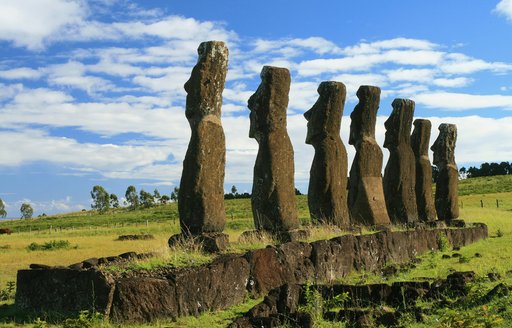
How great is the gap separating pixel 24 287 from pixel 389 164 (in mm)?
16228

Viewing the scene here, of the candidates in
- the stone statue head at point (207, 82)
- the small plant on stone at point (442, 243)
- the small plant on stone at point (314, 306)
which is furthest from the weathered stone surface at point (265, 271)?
the small plant on stone at point (442, 243)

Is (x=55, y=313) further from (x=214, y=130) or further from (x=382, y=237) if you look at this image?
(x=382, y=237)

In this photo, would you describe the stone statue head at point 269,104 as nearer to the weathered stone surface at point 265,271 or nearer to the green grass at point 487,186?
the weathered stone surface at point 265,271

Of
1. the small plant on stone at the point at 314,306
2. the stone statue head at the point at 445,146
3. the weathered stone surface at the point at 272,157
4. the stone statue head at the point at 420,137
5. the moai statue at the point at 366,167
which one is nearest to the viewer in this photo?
the small plant on stone at the point at 314,306

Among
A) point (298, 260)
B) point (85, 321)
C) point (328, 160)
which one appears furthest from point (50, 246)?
point (85, 321)

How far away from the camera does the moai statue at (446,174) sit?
84.9 feet

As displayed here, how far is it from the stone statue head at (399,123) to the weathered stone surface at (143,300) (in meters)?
16.0

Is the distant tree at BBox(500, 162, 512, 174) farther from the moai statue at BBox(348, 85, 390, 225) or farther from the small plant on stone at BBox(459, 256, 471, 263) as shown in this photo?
the small plant on stone at BBox(459, 256, 471, 263)

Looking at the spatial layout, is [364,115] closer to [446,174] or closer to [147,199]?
[446,174]

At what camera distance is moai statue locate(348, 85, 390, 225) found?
2081 centimetres

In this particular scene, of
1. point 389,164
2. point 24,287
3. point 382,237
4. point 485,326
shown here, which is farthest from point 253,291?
point 389,164

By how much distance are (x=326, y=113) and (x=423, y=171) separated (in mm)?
7631

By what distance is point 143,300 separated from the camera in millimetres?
8531

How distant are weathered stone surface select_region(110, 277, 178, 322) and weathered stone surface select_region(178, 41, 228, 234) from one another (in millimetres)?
4189
